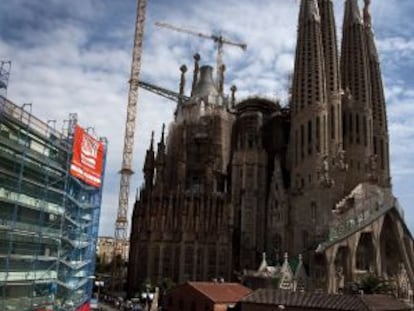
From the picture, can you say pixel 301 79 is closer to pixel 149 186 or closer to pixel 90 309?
pixel 149 186

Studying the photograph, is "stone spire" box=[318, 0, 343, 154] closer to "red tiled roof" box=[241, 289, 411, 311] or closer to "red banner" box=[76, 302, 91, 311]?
"red tiled roof" box=[241, 289, 411, 311]

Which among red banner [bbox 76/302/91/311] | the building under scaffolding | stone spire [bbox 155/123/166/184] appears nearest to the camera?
the building under scaffolding

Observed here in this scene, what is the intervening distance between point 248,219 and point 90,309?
3173cm

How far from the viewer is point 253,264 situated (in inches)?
3132

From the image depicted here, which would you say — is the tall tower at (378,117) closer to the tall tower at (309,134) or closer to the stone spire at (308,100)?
the tall tower at (309,134)

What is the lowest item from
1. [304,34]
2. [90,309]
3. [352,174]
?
[90,309]

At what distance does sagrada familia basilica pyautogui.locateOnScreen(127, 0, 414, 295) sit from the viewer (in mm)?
72000

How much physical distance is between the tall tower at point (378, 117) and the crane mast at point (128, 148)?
48.5 m

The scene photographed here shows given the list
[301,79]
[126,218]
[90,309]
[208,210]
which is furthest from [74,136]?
[126,218]

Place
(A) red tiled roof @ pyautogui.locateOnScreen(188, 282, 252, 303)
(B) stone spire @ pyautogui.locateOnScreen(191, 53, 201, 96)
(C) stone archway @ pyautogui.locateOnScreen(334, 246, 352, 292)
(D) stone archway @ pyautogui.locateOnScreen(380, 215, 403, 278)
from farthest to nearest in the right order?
(B) stone spire @ pyautogui.locateOnScreen(191, 53, 201, 96) → (D) stone archway @ pyautogui.locateOnScreen(380, 215, 403, 278) → (C) stone archway @ pyautogui.locateOnScreen(334, 246, 352, 292) → (A) red tiled roof @ pyautogui.locateOnScreen(188, 282, 252, 303)

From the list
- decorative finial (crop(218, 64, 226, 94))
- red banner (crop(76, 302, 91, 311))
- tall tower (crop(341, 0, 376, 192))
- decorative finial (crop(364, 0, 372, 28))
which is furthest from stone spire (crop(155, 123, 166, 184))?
decorative finial (crop(364, 0, 372, 28))

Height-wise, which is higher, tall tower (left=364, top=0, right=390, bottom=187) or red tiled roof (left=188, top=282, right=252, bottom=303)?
tall tower (left=364, top=0, right=390, bottom=187)

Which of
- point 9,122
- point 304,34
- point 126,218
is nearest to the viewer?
point 9,122

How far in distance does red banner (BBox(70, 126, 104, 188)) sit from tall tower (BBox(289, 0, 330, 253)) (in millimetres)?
32755
